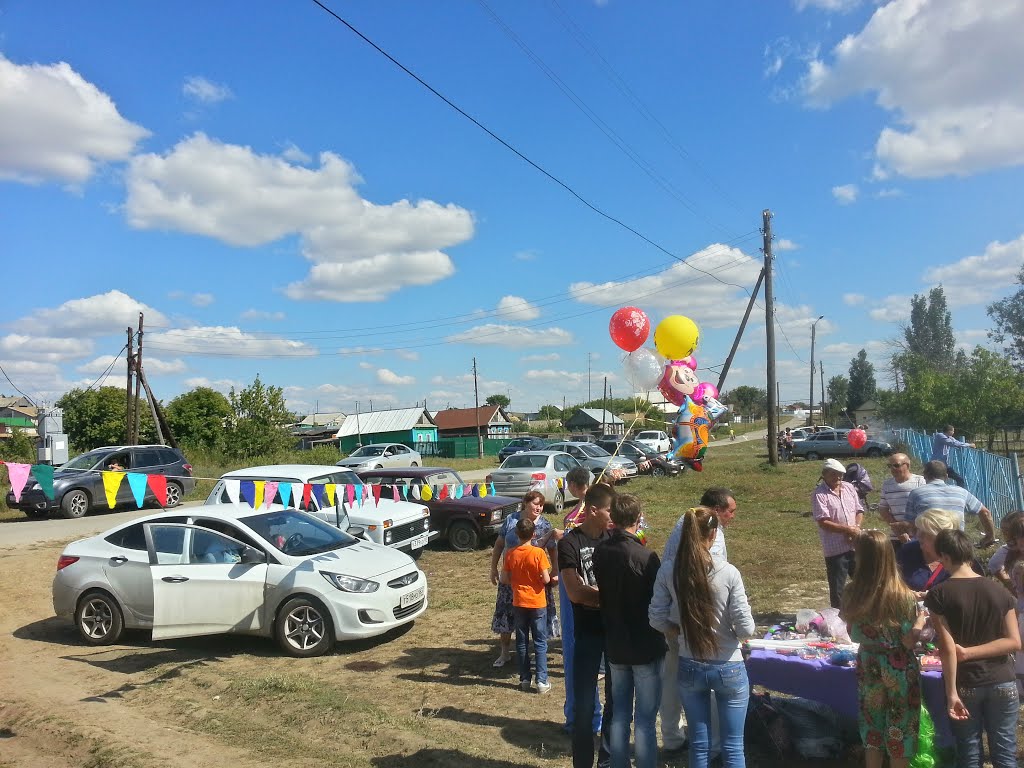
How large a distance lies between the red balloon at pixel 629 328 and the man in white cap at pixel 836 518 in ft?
8.98

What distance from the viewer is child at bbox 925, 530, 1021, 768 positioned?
3.47 m

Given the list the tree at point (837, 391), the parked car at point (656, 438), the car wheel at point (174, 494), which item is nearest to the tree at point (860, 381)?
the tree at point (837, 391)

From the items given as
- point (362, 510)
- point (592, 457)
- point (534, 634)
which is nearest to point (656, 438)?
point (592, 457)

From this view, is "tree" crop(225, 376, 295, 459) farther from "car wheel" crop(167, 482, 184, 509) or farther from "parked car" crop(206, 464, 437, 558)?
"parked car" crop(206, 464, 437, 558)

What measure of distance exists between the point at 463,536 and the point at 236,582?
588 centimetres

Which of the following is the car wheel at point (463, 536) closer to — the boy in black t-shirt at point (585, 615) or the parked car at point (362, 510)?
the parked car at point (362, 510)

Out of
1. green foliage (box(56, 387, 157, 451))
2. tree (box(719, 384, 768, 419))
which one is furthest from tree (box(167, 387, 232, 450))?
tree (box(719, 384, 768, 419))

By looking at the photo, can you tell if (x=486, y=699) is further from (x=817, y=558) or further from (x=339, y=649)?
(x=817, y=558)

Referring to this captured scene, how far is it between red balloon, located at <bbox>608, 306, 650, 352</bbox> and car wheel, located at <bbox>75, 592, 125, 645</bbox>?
6.18 meters

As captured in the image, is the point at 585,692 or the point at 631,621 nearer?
the point at 631,621

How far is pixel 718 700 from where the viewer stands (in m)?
3.54

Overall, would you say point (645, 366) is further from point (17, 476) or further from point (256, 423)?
point (256, 423)

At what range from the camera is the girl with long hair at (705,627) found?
11.3 ft

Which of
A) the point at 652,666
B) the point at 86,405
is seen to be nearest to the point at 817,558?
the point at 652,666
